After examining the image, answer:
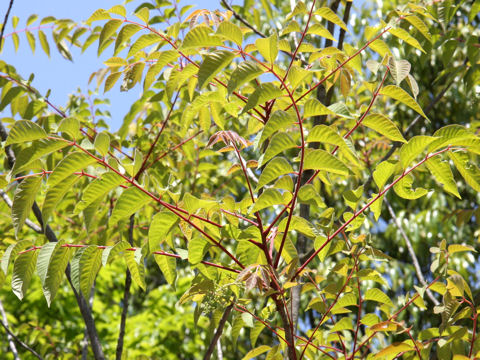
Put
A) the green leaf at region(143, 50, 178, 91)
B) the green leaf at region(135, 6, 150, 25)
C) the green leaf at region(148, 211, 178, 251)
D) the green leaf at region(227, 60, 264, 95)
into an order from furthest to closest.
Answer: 1. the green leaf at region(135, 6, 150, 25)
2. the green leaf at region(143, 50, 178, 91)
3. the green leaf at region(148, 211, 178, 251)
4. the green leaf at region(227, 60, 264, 95)

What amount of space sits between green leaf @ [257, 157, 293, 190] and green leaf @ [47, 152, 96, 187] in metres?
0.41

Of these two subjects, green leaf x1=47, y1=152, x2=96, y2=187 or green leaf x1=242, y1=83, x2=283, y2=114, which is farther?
green leaf x1=47, y1=152, x2=96, y2=187

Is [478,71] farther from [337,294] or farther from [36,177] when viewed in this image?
[36,177]

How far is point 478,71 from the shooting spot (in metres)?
2.39

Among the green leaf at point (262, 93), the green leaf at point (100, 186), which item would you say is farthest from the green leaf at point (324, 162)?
the green leaf at point (100, 186)

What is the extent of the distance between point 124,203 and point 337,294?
683 mm

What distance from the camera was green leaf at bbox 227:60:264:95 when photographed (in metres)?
1.10

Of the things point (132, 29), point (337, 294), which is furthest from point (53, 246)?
point (337, 294)

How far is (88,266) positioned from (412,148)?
2.73 ft

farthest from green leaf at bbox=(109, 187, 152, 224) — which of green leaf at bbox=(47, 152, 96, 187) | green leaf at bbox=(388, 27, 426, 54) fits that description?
green leaf at bbox=(388, 27, 426, 54)

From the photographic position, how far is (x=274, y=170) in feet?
3.78

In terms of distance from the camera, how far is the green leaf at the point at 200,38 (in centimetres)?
119

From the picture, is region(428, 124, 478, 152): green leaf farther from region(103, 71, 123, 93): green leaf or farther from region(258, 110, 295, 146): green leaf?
region(103, 71, 123, 93): green leaf

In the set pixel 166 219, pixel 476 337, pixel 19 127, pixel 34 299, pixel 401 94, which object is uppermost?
pixel 401 94
